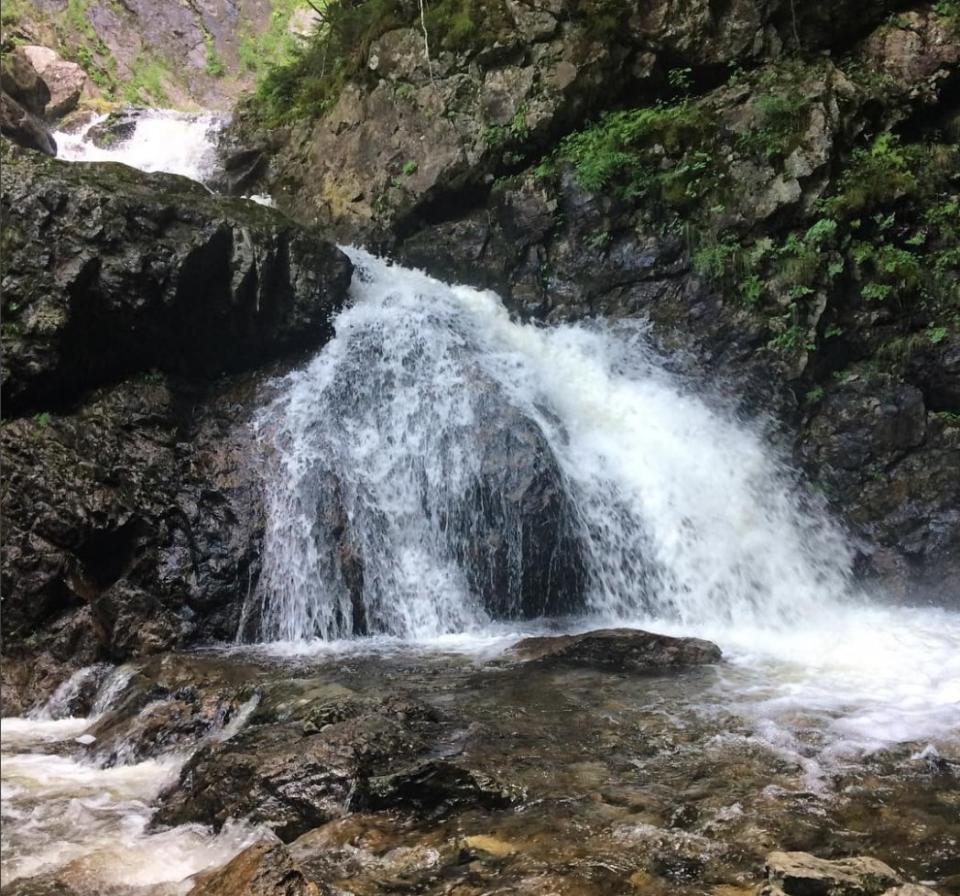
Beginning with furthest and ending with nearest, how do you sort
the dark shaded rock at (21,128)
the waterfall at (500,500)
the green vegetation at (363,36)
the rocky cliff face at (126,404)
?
the dark shaded rock at (21,128), the green vegetation at (363,36), the waterfall at (500,500), the rocky cliff face at (126,404)

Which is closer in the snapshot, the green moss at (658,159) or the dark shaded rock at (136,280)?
the dark shaded rock at (136,280)

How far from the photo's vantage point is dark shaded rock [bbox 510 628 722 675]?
6.06 meters

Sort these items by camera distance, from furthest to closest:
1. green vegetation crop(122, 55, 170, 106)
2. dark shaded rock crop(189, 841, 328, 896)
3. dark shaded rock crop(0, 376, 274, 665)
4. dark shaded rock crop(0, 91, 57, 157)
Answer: green vegetation crop(122, 55, 170, 106)
dark shaded rock crop(0, 91, 57, 157)
dark shaded rock crop(0, 376, 274, 665)
dark shaded rock crop(189, 841, 328, 896)

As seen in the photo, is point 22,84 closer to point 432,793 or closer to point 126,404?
point 126,404

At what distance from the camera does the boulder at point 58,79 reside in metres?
17.4

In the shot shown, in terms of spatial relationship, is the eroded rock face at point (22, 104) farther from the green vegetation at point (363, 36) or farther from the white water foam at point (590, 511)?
the white water foam at point (590, 511)

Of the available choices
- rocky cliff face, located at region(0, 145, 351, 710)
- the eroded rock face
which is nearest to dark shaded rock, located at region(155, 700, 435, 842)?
rocky cliff face, located at region(0, 145, 351, 710)

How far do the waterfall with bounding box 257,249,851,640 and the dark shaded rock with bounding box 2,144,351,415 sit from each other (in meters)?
0.93

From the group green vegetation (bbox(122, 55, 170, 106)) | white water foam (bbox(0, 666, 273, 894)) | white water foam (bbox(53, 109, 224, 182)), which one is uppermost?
green vegetation (bbox(122, 55, 170, 106))

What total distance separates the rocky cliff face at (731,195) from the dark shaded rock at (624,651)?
4.24 meters

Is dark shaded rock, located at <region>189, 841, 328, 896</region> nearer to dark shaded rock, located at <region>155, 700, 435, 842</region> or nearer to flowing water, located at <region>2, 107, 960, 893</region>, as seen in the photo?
flowing water, located at <region>2, 107, 960, 893</region>

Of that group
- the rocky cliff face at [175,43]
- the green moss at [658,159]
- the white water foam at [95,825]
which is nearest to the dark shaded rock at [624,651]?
the white water foam at [95,825]

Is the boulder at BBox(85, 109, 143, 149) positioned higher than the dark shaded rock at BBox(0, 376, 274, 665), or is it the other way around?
the boulder at BBox(85, 109, 143, 149)

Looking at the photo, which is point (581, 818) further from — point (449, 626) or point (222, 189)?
point (222, 189)
